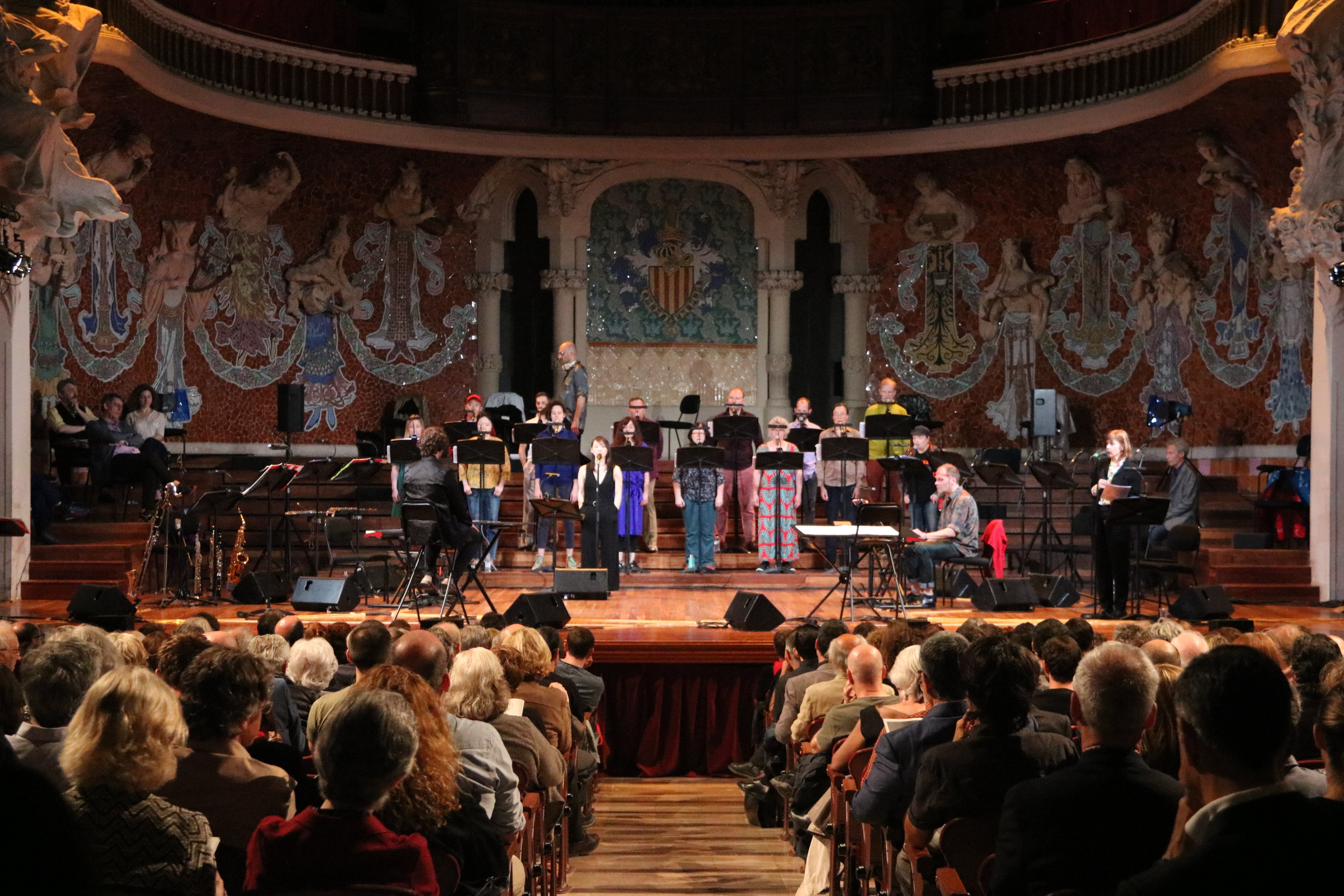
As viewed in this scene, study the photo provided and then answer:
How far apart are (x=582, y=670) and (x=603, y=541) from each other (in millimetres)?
5580

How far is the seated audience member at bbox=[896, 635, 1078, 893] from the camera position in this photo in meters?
3.76

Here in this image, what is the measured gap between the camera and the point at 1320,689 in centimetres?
467

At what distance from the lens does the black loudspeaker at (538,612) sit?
8984mm

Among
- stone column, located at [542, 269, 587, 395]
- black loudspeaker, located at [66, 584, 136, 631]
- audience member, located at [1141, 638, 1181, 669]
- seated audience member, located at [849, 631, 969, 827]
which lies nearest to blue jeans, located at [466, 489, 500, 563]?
black loudspeaker, located at [66, 584, 136, 631]

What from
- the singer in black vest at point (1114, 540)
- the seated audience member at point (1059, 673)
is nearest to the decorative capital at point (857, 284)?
the singer in black vest at point (1114, 540)

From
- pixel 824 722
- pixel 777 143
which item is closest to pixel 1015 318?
pixel 777 143

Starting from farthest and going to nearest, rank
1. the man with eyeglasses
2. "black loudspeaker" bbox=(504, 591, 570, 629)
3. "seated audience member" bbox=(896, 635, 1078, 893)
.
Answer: the man with eyeglasses, "black loudspeaker" bbox=(504, 591, 570, 629), "seated audience member" bbox=(896, 635, 1078, 893)

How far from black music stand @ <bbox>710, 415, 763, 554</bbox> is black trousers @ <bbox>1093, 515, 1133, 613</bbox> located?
2.64m

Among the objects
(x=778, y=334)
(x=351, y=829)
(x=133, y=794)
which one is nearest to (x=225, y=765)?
(x=133, y=794)

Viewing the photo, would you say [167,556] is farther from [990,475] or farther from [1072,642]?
[1072,642]

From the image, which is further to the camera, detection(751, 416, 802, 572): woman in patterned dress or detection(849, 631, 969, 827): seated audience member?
detection(751, 416, 802, 572): woman in patterned dress

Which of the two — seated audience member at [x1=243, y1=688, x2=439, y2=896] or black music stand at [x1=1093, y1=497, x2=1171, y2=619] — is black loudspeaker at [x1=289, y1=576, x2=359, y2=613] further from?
seated audience member at [x1=243, y1=688, x2=439, y2=896]

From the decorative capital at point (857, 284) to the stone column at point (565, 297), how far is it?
3.29 meters

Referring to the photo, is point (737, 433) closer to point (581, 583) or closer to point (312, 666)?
point (581, 583)
